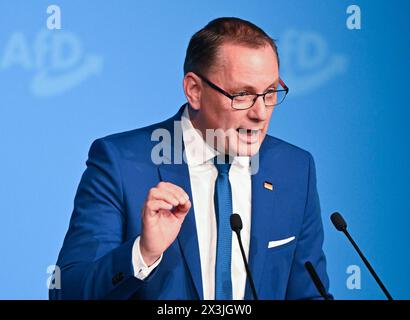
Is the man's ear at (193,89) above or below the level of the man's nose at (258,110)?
above

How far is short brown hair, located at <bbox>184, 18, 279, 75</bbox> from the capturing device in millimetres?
2645

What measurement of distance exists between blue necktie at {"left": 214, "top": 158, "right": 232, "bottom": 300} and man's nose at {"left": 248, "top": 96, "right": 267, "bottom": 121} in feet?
0.58

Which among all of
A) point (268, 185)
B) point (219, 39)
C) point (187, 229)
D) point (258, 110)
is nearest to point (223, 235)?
point (187, 229)

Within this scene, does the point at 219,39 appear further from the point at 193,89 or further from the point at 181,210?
the point at 181,210

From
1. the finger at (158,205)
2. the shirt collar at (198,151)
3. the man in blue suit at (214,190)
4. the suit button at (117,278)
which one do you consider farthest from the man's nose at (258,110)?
the suit button at (117,278)

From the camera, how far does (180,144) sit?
2713 millimetres

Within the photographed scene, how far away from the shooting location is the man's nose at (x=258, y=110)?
260 cm

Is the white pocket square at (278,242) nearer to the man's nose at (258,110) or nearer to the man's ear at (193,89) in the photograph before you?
the man's nose at (258,110)

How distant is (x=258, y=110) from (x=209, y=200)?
30 centimetres

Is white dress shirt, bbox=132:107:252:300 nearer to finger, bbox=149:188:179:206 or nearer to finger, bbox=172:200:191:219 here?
finger, bbox=172:200:191:219

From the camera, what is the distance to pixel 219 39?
2680 mm
